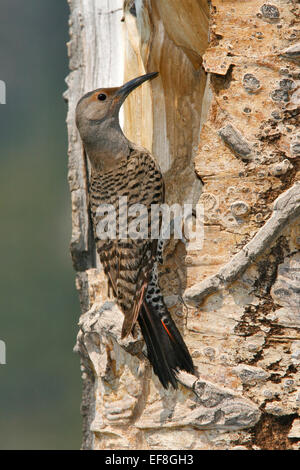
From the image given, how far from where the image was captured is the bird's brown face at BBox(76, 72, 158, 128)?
3.58 metres

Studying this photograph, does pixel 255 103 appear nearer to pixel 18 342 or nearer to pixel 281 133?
pixel 281 133

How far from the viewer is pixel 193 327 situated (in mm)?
3068

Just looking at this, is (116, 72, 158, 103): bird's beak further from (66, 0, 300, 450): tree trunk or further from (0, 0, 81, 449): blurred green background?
(0, 0, 81, 449): blurred green background

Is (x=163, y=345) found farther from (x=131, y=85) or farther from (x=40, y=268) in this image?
(x=40, y=268)

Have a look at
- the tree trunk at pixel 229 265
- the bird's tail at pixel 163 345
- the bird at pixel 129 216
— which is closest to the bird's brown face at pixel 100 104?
the bird at pixel 129 216

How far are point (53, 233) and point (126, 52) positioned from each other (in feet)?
13.3

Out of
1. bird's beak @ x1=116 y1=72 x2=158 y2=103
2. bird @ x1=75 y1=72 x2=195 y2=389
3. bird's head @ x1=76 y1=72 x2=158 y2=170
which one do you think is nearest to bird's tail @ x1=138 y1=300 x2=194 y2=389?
bird @ x1=75 y1=72 x2=195 y2=389

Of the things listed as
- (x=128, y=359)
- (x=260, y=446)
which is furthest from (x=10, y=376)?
(x=260, y=446)

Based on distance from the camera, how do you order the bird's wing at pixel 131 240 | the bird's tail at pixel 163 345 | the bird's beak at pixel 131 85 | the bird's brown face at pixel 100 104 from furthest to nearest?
the bird's brown face at pixel 100 104 < the bird's beak at pixel 131 85 < the bird's wing at pixel 131 240 < the bird's tail at pixel 163 345

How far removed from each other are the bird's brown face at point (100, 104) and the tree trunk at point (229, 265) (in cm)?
18

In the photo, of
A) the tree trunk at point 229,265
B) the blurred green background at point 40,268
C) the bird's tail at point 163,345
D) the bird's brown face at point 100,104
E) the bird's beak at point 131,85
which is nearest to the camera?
the tree trunk at point 229,265

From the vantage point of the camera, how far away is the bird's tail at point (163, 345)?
10.0 feet

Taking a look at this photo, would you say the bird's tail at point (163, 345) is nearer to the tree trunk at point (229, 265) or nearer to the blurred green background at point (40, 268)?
the tree trunk at point (229, 265)

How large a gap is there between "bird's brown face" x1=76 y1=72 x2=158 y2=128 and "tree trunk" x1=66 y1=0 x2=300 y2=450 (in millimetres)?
183
